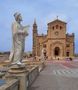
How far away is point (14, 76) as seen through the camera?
1145cm

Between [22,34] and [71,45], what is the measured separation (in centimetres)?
11107

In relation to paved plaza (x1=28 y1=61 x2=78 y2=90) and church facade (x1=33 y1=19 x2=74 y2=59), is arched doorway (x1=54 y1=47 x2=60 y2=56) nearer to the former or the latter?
church facade (x1=33 y1=19 x2=74 y2=59)

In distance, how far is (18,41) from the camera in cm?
1306

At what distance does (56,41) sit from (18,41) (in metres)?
109

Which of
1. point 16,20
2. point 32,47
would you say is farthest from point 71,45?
point 16,20

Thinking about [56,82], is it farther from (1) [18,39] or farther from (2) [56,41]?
(2) [56,41]

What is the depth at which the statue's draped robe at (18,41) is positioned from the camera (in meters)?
12.8

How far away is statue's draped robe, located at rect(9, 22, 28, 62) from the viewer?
12.8 metres

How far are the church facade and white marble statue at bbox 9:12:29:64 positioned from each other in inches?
4021

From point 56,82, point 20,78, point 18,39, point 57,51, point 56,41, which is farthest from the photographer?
point 56,41

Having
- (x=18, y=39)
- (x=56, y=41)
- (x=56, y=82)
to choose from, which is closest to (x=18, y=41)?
(x=18, y=39)

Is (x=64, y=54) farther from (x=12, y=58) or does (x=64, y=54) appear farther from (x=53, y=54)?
(x=12, y=58)

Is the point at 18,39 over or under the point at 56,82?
over

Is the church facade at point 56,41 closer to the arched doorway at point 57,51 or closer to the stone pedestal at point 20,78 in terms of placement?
the arched doorway at point 57,51
